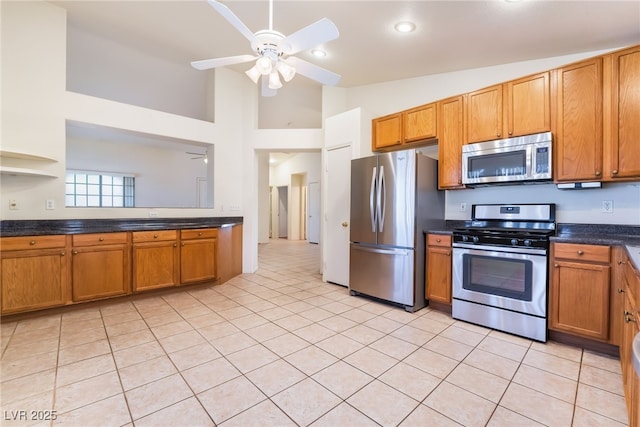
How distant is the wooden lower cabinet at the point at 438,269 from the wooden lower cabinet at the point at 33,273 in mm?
3649

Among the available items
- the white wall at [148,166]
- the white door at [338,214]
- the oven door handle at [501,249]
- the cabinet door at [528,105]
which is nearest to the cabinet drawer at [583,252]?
the oven door handle at [501,249]

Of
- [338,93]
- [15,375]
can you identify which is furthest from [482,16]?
[15,375]

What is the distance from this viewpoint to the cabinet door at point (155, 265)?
3191mm

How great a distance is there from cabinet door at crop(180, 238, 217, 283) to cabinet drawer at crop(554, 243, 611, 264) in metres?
3.66

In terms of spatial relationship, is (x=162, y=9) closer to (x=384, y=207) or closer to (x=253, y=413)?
(x=384, y=207)

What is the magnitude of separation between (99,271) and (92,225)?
483 mm

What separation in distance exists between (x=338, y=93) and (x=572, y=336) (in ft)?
13.1

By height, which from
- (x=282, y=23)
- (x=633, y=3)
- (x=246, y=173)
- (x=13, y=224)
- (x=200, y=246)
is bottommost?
(x=200, y=246)

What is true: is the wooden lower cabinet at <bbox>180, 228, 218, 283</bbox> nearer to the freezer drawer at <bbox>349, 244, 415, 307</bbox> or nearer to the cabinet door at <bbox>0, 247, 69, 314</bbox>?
the cabinet door at <bbox>0, 247, 69, 314</bbox>

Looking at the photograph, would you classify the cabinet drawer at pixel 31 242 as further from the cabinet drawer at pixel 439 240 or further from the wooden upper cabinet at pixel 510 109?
the wooden upper cabinet at pixel 510 109

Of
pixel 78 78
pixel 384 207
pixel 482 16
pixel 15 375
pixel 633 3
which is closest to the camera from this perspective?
pixel 15 375

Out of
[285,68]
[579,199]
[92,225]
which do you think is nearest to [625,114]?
[579,199]

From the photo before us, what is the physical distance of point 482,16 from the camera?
2518mm

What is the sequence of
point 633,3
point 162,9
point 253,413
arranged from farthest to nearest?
point 162,9 → point 633,3 → point 253,413
